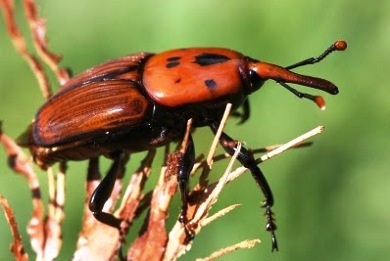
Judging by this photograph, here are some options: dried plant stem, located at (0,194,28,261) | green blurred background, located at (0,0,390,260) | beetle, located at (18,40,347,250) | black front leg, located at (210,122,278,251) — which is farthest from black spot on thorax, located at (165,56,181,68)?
green blurred background, located at (0,0,390,260)

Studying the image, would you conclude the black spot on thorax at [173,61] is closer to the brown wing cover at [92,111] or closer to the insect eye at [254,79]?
the brown wing cover at [92,111]

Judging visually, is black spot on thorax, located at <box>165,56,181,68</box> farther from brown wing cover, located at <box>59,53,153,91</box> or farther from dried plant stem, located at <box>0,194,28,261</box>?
dried plant stem, located at <box>0,194,28,261</box>

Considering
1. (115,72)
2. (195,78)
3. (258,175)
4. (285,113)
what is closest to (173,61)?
(195,78)

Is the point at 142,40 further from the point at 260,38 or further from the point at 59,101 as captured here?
the point at 59,101

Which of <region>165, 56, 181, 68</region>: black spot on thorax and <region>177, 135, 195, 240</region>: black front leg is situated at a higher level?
<region>165, 56, 181, 68</region>: black spot on thorax

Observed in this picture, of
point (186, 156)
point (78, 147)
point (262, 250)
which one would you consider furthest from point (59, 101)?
point (262, 250)
